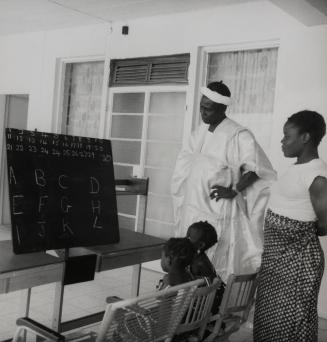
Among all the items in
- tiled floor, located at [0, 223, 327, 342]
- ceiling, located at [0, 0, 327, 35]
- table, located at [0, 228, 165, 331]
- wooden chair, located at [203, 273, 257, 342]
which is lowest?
tiled floor, located at [0, 223, 327, 342]

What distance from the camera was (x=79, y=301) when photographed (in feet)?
12.5

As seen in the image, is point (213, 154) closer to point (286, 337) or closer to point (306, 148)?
point (306, 148)

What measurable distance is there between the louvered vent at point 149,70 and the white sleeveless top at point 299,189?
3.05 metres

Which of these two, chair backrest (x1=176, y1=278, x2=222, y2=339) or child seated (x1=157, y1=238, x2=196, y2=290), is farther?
child seated (x1=157, y1=238, x2=196, y2=290)

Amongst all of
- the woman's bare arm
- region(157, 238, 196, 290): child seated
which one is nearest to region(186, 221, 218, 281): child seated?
region(157, 238, 196, 290): child seated

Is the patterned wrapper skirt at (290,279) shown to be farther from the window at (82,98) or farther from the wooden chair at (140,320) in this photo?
the window at (82,98)

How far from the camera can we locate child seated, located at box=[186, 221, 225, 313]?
2.18 meters

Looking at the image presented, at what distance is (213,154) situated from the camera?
2.77m

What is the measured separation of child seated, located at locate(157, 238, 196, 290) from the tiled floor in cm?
131

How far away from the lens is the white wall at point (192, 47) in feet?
13.4

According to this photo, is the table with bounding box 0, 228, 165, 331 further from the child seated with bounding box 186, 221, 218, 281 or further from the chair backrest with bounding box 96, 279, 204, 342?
the chair backrest with bounding box 96, 279, 204, 342

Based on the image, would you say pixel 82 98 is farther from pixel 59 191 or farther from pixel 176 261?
pixel 176 261

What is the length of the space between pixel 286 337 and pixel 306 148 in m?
0.82

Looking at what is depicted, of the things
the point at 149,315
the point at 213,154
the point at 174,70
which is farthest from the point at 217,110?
the point at 174,70
